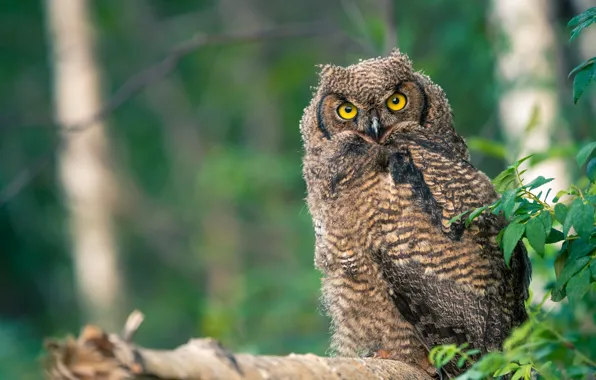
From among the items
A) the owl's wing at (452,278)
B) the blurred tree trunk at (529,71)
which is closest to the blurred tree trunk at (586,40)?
the blurred tree trunk at (529,71)

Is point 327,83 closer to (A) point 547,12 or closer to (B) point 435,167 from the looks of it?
(B) point 435,167

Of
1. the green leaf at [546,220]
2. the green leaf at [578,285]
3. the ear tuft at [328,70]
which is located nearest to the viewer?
the green leaf at [578,285]

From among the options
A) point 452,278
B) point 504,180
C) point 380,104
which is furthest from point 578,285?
point 380,104

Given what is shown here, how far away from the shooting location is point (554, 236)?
2.67 m

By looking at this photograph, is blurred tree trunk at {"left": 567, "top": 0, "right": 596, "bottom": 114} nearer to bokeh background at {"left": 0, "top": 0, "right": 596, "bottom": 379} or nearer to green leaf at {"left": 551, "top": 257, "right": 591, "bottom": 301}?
bokeh background at {"left": 0, "top": 0, "right": 596, "bottom": 379}

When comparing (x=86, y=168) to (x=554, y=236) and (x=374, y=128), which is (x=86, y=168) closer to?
(x=374, y=128)

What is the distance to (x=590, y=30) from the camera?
6.04 m

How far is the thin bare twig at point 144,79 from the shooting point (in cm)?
550

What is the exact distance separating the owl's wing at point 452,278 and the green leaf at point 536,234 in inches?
40.9

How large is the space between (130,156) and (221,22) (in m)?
4.49

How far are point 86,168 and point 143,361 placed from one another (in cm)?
1393

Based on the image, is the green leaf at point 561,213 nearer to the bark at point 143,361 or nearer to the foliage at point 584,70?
the foliage at point 584,70

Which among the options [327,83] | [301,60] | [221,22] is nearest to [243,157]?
[301,60]

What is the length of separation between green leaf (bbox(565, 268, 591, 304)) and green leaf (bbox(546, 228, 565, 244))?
198 mm
